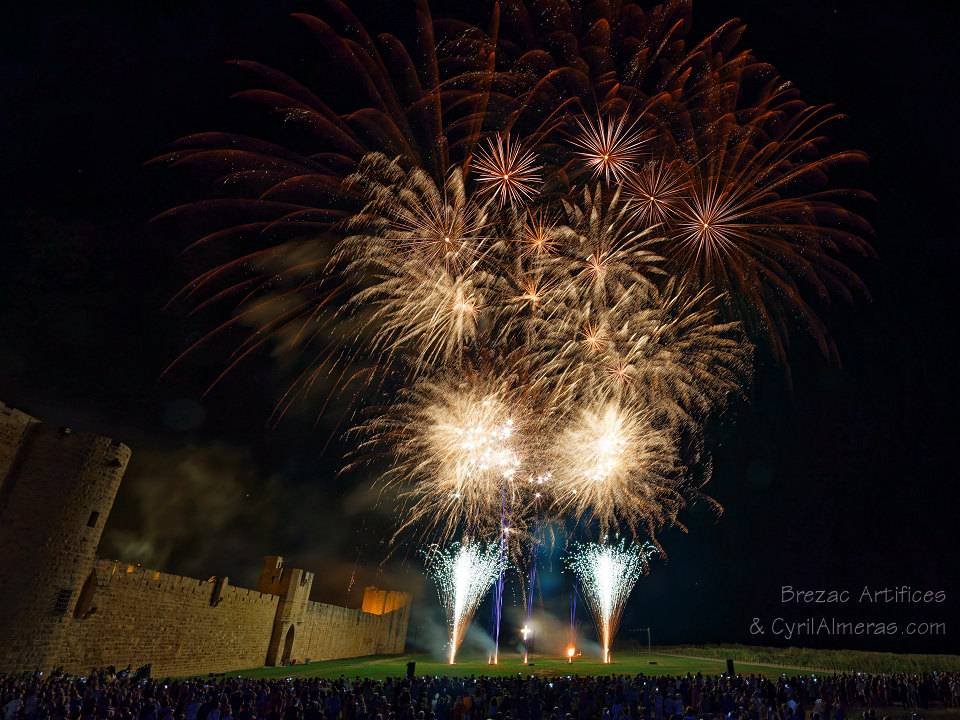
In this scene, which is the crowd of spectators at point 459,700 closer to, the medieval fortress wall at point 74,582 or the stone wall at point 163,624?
the stone wall at point 163,624

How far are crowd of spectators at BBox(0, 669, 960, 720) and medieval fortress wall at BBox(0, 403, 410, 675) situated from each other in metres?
1.28

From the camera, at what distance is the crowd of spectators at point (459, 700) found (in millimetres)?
12469

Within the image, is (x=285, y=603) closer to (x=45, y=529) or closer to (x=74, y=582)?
(x=74, y=582)

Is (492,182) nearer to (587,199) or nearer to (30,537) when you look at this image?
(587,199)

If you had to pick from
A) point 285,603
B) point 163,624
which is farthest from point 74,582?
point 285,603

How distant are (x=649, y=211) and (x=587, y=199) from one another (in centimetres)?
190

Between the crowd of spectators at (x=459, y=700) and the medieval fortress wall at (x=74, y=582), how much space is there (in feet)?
4.20

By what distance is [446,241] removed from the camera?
17156mm

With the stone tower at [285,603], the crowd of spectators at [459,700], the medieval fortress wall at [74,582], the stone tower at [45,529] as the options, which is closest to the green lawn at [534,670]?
the stone tower at [285,603]

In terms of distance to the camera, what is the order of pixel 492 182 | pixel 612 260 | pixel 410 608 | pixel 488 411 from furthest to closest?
pixel 410 608
pixel 488 411
pixel 612 260
pixel 492 182

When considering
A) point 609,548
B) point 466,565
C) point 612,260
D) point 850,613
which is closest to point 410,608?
point 466,565

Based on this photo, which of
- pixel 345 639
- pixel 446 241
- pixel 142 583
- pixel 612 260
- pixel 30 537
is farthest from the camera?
pixel 345 639

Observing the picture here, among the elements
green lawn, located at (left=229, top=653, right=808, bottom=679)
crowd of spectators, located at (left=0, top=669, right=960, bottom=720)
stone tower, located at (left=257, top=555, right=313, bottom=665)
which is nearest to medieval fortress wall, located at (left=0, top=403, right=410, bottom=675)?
crowd of spectators, located at (left=0, top=669, right=960, bottom=720)

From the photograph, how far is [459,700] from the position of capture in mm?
17609
